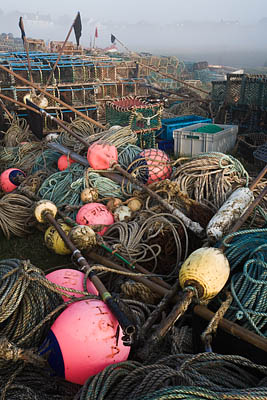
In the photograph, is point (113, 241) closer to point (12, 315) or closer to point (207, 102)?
point (12, 315)

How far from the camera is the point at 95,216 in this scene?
4148 millimetres

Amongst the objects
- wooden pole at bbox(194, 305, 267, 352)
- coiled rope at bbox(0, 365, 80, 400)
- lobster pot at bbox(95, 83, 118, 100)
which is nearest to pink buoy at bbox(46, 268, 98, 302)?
coiled rope at bbox(0, 365, 80, 400)

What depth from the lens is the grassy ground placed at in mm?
4105

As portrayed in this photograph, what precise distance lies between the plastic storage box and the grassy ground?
342 cm

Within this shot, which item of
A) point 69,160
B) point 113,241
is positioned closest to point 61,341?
point 113,241

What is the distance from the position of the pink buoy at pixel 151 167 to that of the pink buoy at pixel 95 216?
2.80ft

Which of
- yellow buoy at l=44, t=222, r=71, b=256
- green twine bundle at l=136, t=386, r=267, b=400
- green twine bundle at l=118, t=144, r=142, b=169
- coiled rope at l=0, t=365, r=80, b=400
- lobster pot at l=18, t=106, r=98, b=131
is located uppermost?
lobster pot at l=18, t=106, r=98, b=131

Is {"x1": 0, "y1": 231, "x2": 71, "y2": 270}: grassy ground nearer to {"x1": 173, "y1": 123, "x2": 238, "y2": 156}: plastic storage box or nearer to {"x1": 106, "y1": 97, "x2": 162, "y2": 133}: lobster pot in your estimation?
{"x1": 106, "y1": 97, "x2": 162, "y2": 133}: lobster pot

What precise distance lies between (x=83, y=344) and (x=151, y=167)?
10.2ft

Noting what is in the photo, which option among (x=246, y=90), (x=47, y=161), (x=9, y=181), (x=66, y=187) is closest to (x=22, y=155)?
(x=47, y=161)

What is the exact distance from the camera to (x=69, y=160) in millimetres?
5723

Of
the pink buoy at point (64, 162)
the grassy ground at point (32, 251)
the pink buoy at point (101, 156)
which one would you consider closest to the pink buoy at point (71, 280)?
the grassy ground at point (32, 251)

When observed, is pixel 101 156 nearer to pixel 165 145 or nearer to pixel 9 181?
pixel 9 181

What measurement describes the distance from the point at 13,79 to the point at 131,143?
18.6 ft
